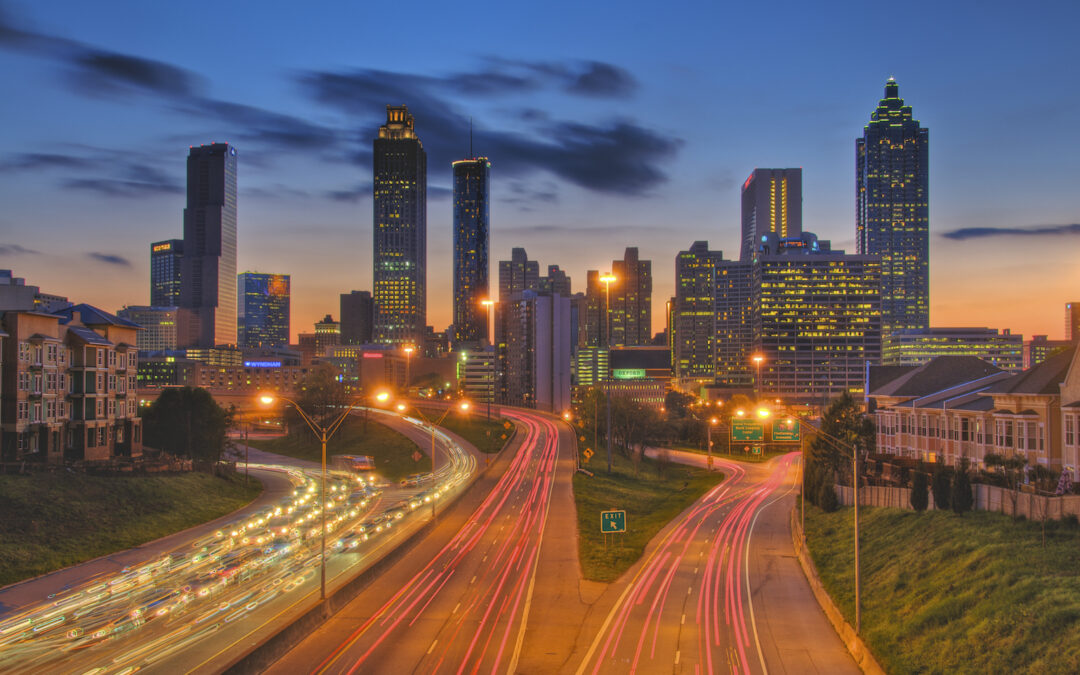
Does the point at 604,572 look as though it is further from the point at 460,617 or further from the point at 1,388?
the point at 1,388

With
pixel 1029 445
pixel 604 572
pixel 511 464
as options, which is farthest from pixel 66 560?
pixel 1029 445

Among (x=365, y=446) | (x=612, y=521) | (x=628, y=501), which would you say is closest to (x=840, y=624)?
(x=612, y=521)

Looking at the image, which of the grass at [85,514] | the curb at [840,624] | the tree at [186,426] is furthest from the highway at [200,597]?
the tree at [186,426]

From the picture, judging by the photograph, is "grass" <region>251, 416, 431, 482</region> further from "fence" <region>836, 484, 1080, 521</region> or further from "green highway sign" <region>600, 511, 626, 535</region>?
"fence" <region>836, 484, 1080, 521</region>

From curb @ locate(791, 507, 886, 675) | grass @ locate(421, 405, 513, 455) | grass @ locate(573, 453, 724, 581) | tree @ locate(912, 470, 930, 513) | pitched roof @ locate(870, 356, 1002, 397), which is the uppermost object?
pitched roof @ locate(870, 356, 1002, 397)

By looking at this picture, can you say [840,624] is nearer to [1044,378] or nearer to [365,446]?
[1044,378]

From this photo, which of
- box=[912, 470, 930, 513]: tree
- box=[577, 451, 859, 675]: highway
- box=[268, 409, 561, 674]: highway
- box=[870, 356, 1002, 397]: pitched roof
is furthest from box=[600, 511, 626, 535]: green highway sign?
box=[870, 356, 1002, 397]: pitched roof

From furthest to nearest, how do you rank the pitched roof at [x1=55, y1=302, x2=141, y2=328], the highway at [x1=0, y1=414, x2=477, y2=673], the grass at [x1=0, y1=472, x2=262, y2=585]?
the pitched roof at [x1=55, y1=302, x2=141, y2=328]
the grass at [x1=0, y1=472, x2=262, y2=585]
the highway at [x1=0, y1=414, x2=477, y2=673]
